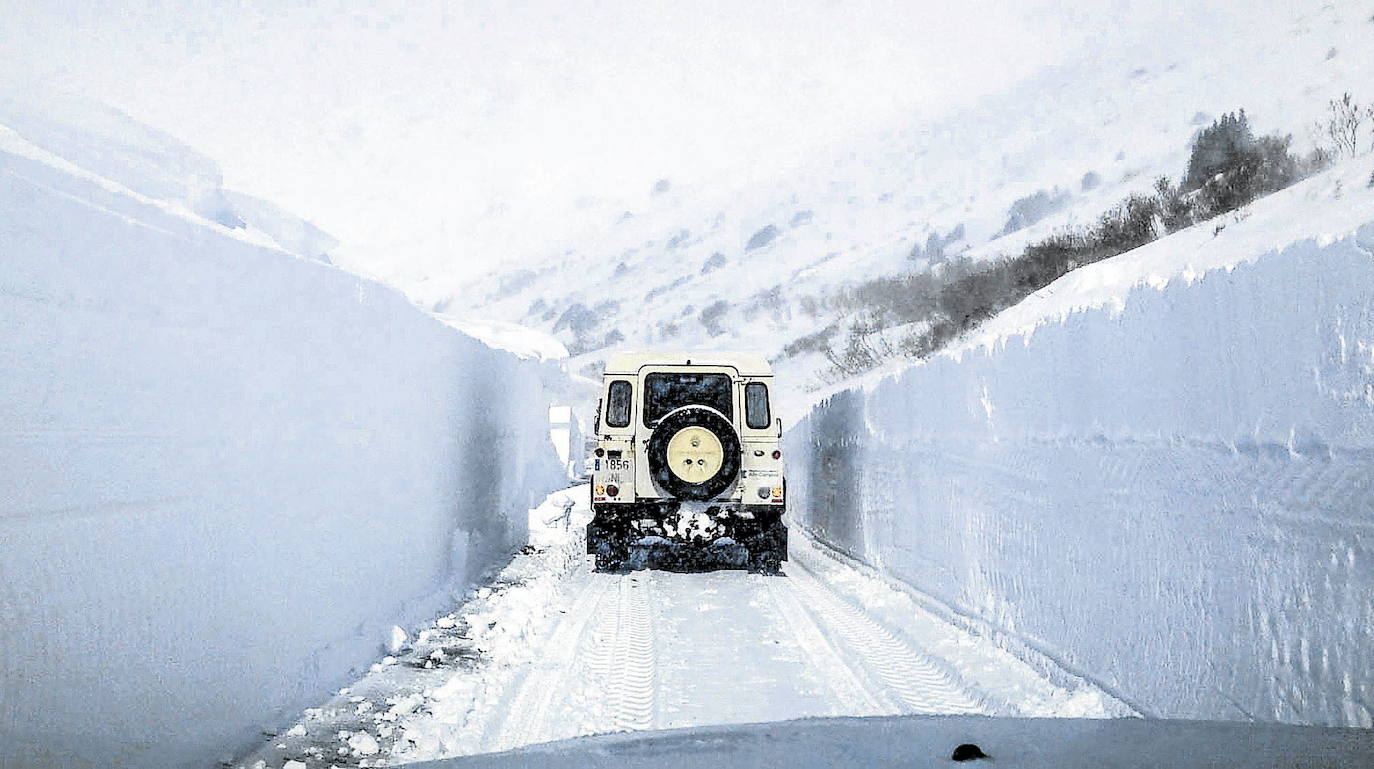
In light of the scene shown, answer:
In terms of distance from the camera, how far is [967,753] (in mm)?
2441

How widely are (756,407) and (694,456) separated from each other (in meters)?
1.56

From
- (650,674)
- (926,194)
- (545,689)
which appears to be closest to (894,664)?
(650,674)

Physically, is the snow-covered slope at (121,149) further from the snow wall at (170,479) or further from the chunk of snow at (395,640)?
the chunk of snow at (395,640)

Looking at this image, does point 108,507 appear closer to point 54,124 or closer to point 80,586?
point 80,586

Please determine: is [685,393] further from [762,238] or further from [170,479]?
[762,238]

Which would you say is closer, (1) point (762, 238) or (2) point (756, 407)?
(2) point (756, 407)

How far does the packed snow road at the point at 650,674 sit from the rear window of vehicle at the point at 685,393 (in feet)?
10.7

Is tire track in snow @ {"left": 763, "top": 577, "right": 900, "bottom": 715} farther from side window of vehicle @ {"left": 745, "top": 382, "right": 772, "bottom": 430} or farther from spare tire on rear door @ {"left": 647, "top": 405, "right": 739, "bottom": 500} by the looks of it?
side window of vehicle @ {"left": 745, "top": 382, "right": 772, "bottom": 430}

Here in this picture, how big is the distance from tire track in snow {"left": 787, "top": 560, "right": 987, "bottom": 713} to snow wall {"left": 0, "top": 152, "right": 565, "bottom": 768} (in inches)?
135

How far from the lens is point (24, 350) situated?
3814mm

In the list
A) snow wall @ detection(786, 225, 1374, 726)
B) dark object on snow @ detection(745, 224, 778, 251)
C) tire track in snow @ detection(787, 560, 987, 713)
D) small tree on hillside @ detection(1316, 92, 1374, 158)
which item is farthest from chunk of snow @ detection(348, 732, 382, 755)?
dark object on snow @ detection(745, 224, 778, 251)

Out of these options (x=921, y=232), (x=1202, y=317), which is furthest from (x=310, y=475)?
(x=921, y=232)

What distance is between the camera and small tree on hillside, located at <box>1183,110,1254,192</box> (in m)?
33.2

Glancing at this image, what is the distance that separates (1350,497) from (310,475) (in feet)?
17.3
